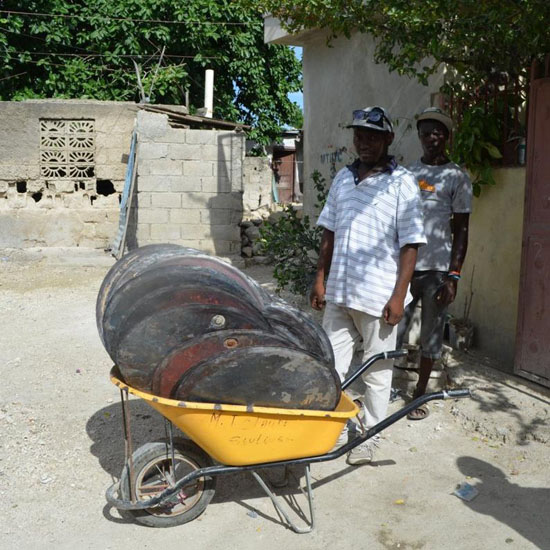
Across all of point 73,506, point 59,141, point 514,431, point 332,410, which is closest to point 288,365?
point 332,410

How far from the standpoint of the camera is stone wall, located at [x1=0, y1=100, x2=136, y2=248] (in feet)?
38.4

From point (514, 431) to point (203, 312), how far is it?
2.34 metres

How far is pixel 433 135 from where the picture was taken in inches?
160

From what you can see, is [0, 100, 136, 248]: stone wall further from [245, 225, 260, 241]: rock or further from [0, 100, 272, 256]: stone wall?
[245, 225, 260, 241]: rock

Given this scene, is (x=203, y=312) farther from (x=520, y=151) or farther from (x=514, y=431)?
(x=520, y=151)

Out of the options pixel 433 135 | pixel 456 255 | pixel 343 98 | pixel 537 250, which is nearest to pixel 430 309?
pixel 456 255

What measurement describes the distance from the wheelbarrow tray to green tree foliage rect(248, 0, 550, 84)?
2.59 metres

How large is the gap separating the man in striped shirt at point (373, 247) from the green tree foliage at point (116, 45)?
13.4m

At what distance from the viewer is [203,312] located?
2684 millimetres

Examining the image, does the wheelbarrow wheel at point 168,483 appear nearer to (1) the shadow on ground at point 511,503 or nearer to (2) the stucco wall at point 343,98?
(1) the shadow on ground at point 511,503

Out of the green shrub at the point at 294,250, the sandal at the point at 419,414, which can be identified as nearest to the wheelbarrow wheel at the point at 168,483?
the sandal at the point at 419,414

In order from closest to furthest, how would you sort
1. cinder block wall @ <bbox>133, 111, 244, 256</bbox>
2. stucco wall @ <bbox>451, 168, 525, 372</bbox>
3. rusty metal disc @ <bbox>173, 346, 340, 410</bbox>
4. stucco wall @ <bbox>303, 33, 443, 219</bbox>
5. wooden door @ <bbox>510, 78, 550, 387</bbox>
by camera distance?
rusty metal disc @ <bbox>173, 346, 340, 410</bbox>, wooden door @ <bbox>510, 78, 550, 387</bbox>, stucco wall @ <bbox>451, 168, 525, 372</bbox>, stucco wall @ <bbox>303, 33, 443, 219</bbox>, cinder block wall @ <bbox>133, 111, 244, 256</bbox>

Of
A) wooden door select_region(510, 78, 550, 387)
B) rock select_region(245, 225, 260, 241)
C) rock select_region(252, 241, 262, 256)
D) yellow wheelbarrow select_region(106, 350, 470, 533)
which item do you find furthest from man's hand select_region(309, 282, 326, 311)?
rock select_region(245, 225, 260, 241)

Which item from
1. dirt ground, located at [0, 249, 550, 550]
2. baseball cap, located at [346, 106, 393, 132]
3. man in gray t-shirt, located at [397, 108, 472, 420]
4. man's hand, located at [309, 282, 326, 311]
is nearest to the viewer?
dirt ground, located at [0, 249, 550, 550]
